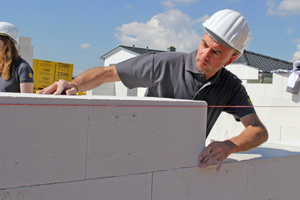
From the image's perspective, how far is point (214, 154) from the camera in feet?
5.57

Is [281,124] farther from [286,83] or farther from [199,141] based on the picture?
[199,141]

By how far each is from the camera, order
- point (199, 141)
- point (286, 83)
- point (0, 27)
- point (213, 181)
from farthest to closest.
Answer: point (286, 83), point (0, 27), point (213, 181), point (199, 141)

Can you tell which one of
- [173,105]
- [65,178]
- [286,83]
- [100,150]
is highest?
[286,83]

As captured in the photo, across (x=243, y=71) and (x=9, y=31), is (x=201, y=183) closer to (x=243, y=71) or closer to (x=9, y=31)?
(x=9, y=31)

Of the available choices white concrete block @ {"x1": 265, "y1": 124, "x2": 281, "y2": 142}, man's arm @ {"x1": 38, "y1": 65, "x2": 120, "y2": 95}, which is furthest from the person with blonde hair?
white concrete block @ {"x1": 265, "y1": 124, "x2": 281, "y2": 142}

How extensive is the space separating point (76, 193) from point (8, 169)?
14.1 inches

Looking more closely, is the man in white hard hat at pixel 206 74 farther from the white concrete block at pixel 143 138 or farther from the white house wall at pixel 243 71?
the white house wall at pixel 243 71

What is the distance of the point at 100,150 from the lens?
1.32 metres

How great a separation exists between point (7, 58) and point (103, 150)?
2.37m

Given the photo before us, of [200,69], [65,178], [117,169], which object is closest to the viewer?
[65,178]

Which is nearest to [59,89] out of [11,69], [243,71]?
[11,69]

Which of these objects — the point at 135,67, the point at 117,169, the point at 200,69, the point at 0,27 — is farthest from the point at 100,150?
the point at 0,27

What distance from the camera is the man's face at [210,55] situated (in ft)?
6.81

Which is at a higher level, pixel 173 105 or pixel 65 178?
pixel 173 105
